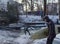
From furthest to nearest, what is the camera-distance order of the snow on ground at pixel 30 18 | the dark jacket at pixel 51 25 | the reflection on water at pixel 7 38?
the snow on ground at pixel 30 18 → the reflection on water at pixel 7 38 → the dark jacket at pixel 51 25

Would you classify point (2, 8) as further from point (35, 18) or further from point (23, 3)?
point (35, 18)

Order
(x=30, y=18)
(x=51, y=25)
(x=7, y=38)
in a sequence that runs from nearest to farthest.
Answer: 1. (x=51, y=25)
2. (x=7, y=38)
3. (x=30, y=18)

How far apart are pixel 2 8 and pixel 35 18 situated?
4.21 m

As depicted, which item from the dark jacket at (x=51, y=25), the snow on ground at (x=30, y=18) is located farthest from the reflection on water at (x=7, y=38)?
the snow on ground at (x=30, y=18)

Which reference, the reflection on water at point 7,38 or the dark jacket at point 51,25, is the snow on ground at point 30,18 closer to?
the reflection on water at point 7,38

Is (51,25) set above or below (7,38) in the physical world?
above

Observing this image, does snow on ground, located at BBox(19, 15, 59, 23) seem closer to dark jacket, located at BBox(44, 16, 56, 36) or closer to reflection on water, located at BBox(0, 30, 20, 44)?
reflection on water, located at BBox(0, 30, 20, 44)

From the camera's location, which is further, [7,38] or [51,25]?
[7,38]

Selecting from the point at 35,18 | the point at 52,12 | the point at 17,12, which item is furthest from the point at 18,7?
the point at 52,12

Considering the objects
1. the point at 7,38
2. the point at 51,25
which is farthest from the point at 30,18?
the point at 51,25

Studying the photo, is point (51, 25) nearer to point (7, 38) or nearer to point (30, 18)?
point (7, 38)

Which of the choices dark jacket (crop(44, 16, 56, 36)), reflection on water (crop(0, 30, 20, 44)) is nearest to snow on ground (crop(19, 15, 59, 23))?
reflection on water (crop(0, 30, 20, 44))

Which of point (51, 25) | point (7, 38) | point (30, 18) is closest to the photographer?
point (51, 25)

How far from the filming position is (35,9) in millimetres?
25328
